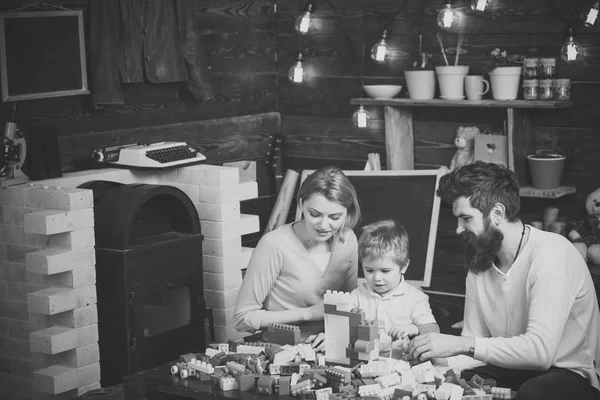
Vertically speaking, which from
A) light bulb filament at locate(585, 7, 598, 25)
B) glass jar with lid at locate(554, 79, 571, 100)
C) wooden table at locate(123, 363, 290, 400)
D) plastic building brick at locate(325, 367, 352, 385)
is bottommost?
wooden table at locate(123, 363, 290, 400)

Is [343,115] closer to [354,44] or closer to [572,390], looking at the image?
[354,44]

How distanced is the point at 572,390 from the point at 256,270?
1.27 m

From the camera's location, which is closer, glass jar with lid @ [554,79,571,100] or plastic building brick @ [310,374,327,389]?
plastic building brick @ [310,374,327,389]

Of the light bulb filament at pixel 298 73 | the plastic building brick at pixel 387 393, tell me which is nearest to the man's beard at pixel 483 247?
the plastic building brick at pixel 387 393

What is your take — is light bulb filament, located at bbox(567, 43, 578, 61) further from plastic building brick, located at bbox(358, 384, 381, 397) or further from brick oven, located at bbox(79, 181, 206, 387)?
plastic building brick, located at bbox(358, 384, 381, 397)

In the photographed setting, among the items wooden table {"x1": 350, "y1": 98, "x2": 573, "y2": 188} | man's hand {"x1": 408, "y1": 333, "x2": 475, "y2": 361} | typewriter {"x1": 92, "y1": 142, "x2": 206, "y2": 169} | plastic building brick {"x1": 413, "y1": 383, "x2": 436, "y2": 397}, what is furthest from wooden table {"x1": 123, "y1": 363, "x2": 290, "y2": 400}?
wooden table {"x1": 350, "y1": 98, "x2": 573, "y2": 188}

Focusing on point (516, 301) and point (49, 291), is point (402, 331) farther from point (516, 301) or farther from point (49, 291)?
point (49, 291)

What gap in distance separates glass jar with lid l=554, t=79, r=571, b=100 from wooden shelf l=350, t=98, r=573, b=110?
4cm

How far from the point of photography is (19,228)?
430cm

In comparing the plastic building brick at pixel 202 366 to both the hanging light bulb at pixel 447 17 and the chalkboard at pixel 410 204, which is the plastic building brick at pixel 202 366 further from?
→ the hanging light bulb at pixel 447 17

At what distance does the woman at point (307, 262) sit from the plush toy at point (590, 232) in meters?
1.45

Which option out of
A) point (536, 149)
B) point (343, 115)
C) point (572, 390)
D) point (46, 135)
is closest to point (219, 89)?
point (343, 115)

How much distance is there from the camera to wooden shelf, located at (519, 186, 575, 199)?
191 inches

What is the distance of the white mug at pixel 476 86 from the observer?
16.6 feet
